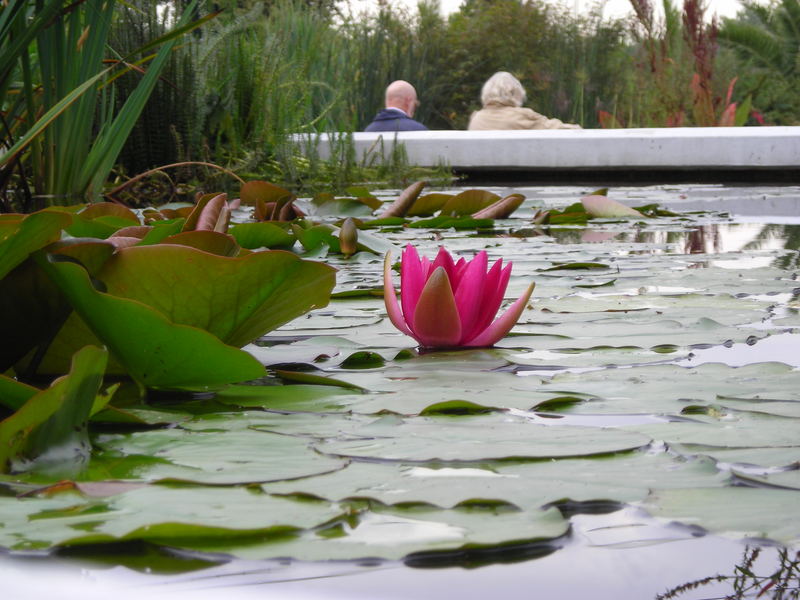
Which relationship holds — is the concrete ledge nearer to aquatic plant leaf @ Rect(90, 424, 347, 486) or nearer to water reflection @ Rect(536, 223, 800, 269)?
water reflection @ Rect(536, 223, 800, 269)

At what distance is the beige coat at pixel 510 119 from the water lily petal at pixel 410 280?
6.41 meters

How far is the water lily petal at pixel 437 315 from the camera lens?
98cm

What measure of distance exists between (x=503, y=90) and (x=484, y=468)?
22.9ft

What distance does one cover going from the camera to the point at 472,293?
1.02m

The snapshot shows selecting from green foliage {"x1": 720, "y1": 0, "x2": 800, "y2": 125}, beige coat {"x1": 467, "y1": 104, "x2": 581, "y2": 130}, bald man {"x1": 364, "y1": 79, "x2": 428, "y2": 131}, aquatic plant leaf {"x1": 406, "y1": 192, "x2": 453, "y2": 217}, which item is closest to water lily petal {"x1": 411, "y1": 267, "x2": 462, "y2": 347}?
aquatic plant leaf {"x1": 406, "y1": 192, "x2": 453, "y2": 217}

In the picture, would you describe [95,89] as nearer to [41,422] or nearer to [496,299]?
[496,299]

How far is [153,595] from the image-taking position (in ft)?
1.41

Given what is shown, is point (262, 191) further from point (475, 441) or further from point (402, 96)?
point (402, 96)

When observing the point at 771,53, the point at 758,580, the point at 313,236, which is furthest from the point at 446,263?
the point at 771,53

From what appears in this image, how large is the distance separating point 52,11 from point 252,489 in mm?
1002

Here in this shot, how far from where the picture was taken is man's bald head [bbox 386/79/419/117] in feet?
22.4

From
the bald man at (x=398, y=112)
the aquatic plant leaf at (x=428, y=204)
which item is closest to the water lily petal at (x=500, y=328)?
the aquatic plant leaf at (x=428, y=204)

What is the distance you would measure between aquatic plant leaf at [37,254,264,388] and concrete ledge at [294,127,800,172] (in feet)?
14.3

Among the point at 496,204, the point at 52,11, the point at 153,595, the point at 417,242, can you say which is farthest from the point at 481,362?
the point at 496,204
